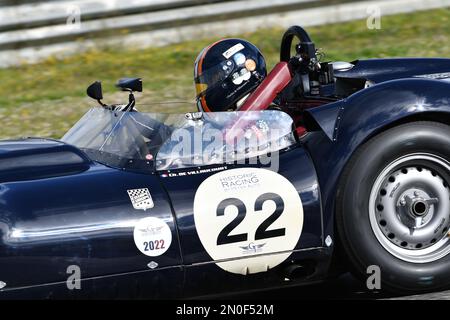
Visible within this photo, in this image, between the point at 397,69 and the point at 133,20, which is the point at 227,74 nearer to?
the point at 397,69

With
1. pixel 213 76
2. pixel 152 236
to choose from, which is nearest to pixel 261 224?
pixel 152 236

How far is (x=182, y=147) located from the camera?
464cm

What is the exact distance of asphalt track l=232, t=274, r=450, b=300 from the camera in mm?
4645

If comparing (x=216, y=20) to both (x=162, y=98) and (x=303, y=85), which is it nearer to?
(x=162, y=98)

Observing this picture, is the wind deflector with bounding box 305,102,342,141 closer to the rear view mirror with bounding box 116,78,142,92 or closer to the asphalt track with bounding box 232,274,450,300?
the asphalt track with bounding box 232,274,450,300

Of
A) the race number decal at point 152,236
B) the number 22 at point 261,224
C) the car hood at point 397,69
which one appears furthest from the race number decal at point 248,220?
the car hood at point 397,69

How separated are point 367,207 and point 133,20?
570 centimetres

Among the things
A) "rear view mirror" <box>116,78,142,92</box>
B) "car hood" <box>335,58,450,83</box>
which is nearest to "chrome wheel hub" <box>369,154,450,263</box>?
"car hood" <box>335,58,450,83</box>

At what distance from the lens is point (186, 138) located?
471cm

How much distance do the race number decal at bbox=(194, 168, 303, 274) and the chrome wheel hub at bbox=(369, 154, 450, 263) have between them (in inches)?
17.9

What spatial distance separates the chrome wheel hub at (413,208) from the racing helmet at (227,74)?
110cm

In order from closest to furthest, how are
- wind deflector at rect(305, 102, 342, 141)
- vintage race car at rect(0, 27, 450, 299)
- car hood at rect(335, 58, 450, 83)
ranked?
vintage race car at rect(0, 27, 450, 299), wind deflector at rect(305, 102, 342, 141), car hood at rect(335, 58, 450, 83)

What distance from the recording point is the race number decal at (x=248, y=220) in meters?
4.32
